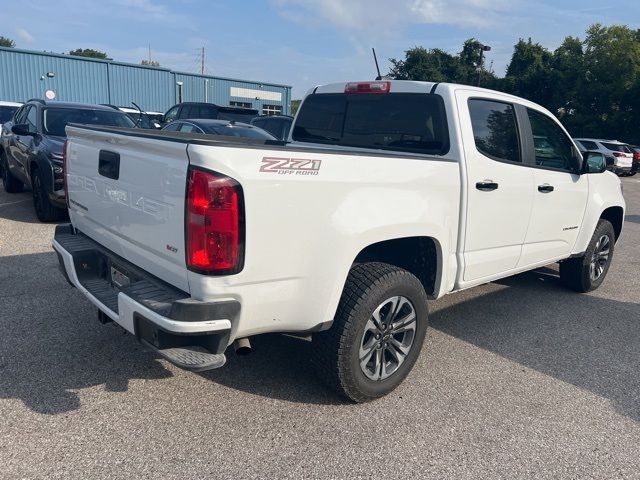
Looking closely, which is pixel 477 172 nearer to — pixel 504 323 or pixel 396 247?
pixel 396 247

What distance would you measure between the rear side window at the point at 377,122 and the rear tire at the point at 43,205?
4433 millimetres

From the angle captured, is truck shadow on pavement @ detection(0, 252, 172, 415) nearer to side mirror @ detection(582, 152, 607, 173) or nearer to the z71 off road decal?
the z71 off road decal

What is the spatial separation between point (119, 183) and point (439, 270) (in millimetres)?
2083

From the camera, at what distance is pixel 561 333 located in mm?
4500

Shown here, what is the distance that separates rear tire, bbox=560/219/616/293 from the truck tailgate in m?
4.42

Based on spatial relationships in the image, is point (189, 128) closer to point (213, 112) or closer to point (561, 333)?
point (213, 112)

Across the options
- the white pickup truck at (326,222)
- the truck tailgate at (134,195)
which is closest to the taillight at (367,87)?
the white pickup truck at (326,222)

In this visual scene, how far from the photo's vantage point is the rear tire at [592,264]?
544cm

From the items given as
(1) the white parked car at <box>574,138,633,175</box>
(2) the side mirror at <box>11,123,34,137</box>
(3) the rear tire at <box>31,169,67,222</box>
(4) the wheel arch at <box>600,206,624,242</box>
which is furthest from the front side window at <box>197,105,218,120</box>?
(1) the white parked car at <box>574,138,633,175</box>

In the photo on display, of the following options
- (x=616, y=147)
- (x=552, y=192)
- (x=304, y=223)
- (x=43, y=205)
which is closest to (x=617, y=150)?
(x=616, y=147)

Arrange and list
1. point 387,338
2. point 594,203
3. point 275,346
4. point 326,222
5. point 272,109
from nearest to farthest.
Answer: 1. point 326,222
2. point 387,338
3. point 275,346
4. point 594,203
5. point 272,109

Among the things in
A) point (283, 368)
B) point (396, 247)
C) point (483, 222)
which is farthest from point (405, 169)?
point (283, 368)

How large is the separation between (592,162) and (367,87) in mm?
2273

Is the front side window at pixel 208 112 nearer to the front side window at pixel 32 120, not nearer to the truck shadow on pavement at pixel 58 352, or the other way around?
the front side window at pixel 32 120
